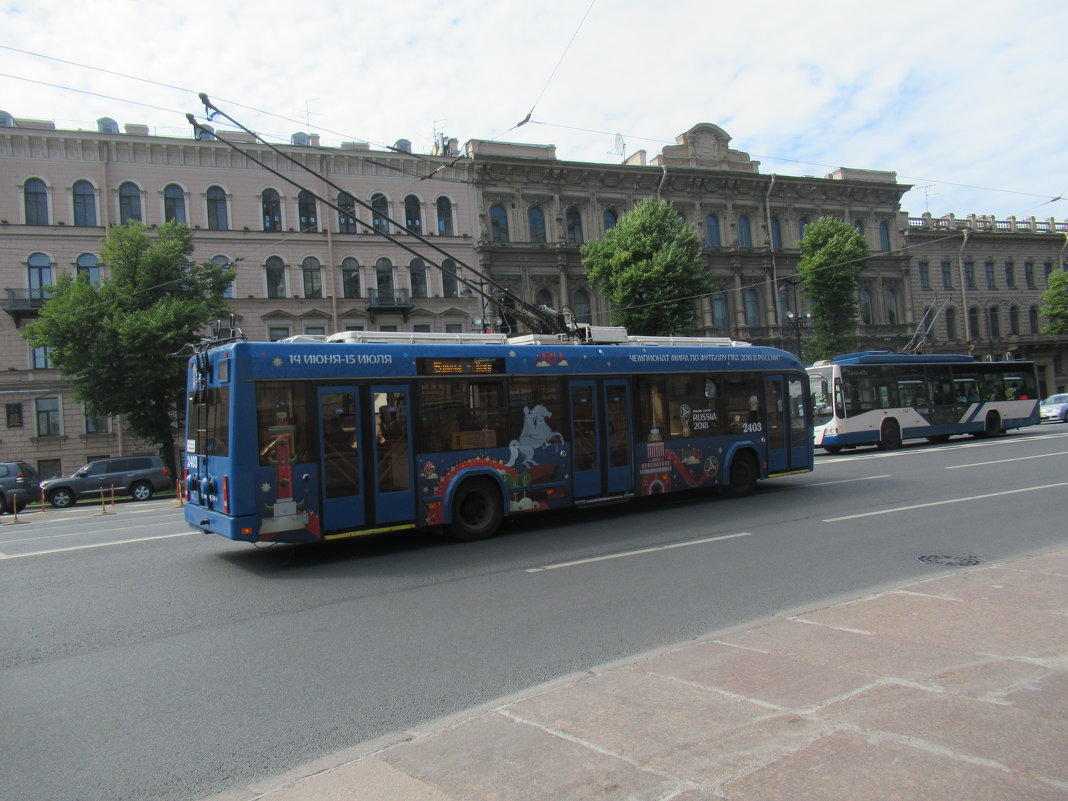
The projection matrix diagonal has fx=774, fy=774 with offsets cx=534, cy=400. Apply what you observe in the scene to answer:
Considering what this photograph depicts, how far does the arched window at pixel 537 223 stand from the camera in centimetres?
4178

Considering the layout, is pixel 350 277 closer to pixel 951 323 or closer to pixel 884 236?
pixel 884 236

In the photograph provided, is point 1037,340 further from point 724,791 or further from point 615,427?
point 724,791

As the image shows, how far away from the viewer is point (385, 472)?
9.98 meters

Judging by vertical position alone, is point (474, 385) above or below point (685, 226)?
below

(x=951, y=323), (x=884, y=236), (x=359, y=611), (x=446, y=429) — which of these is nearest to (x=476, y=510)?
(x=446, y=429)

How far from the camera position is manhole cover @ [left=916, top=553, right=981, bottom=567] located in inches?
323

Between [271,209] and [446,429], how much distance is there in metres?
29.6

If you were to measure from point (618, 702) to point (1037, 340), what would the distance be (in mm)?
62953

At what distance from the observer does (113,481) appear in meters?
26.4

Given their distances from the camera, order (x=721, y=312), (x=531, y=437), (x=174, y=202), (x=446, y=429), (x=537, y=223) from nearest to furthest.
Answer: (x=446, y=429), (x=531, y=437), (x=174, y=202), (x=537, y=223), (x=721, y=312)

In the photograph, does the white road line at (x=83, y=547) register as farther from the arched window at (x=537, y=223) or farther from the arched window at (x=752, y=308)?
the arched window at (x=752, y=308)

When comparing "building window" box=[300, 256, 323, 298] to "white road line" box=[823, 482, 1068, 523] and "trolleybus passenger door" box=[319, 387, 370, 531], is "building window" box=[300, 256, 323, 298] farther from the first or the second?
"white road line" box=[823, 482, 1068, 523]

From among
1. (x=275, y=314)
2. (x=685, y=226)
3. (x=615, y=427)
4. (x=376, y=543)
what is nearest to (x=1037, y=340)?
(x=685, y=226)

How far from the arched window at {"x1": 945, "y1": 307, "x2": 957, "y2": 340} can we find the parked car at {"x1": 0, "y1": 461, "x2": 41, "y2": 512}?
5390cm
